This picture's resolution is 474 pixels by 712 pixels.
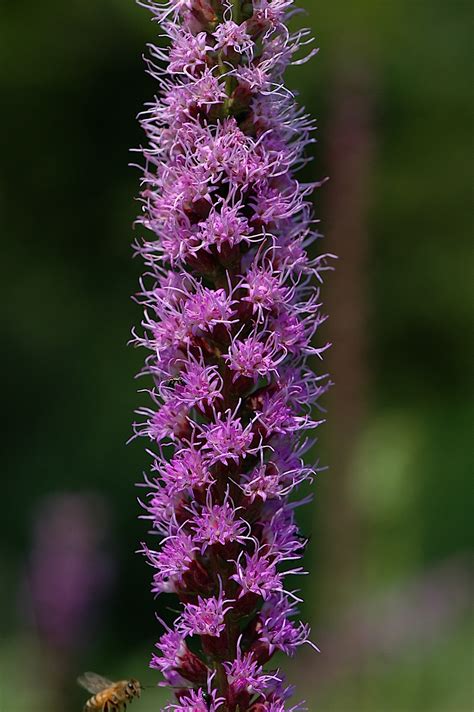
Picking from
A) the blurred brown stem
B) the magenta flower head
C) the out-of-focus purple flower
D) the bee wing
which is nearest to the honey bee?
the bee wing

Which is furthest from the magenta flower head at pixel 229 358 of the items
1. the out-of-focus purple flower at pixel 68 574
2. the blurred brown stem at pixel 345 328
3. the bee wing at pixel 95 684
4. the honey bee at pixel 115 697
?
the out-of-focus purple flower at pixel 68 574

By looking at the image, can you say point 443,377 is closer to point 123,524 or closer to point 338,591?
point 123,524

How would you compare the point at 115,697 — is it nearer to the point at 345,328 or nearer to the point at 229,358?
the point at 229,358

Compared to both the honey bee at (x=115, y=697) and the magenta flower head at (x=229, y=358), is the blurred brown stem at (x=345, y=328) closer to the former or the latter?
the honey bee at (x=115, y=697)

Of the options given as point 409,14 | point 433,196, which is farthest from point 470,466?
point 409,14

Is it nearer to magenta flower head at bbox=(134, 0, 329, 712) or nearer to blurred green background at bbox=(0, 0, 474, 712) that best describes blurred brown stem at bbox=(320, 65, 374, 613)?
blurred green background at bbox=(0, 0, 474, 712)

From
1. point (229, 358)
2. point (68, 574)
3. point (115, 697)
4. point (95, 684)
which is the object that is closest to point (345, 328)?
point (68, 574)
